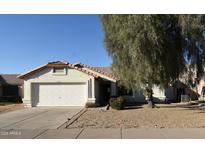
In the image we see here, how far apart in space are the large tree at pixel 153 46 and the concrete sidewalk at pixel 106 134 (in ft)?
25.0

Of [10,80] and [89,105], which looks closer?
[89,105]

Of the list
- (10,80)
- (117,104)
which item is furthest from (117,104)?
(10,80)

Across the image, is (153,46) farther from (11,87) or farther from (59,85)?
(11,87)

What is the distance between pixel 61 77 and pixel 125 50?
857cm


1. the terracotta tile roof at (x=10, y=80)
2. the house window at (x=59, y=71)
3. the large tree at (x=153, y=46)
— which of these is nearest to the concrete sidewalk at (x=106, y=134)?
the large tree at (x=153, y=46)

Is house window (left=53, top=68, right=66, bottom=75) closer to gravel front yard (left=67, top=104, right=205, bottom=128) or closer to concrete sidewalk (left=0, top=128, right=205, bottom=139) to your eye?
gravel front yard (left=67, top=104, right=205, bottom=128)

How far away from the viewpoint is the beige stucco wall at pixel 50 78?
89.8 ft

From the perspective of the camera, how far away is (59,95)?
1086 inches

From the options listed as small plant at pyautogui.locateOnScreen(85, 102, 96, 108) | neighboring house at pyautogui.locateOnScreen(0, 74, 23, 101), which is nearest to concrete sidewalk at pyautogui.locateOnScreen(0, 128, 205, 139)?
small plant at pyautogui.locateOnScreen(85, 102, 96, 108)

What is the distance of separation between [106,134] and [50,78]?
17.1 m

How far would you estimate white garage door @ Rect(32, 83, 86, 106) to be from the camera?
89.8 ft

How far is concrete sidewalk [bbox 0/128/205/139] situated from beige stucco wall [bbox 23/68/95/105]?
14.9 meters

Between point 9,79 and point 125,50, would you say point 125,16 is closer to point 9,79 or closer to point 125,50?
point 125,50
